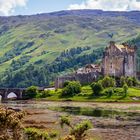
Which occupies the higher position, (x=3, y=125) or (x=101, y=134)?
(x=3, y=125)

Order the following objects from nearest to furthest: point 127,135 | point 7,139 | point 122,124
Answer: point 7,139 → point 127,135 → point 122,124

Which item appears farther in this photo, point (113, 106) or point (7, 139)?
point (113, 106)

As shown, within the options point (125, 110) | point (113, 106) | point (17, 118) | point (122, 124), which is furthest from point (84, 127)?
point (113, 106)

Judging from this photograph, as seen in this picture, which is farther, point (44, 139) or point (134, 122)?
point (134, 122)

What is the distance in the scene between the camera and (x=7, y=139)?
51.2 metres

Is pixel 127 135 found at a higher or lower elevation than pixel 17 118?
lower

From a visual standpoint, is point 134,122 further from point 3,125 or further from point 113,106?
point 3,125

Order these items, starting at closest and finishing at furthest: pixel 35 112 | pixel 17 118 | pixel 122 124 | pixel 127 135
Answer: pixel 17 118, pixel 127 135, pixel 122 124, pixel 35 112

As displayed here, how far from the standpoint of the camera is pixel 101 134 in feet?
361

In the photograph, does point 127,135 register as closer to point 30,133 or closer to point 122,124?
point 122,124

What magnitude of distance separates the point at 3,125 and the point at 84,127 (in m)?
14.2

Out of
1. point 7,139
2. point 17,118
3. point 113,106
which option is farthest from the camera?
point 113,106

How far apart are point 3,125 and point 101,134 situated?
59.7m

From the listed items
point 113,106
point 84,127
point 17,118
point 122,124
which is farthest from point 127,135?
point 113,106
